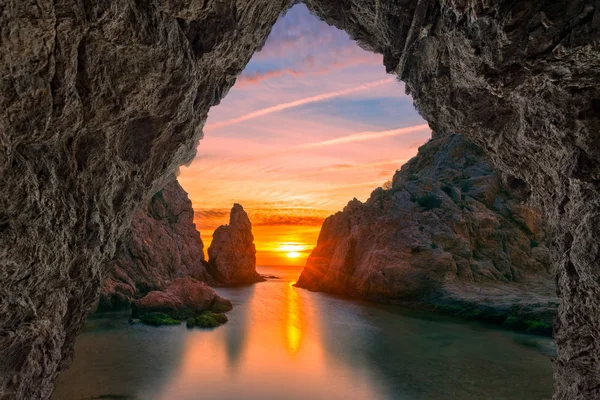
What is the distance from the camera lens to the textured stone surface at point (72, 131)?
24.7 ft

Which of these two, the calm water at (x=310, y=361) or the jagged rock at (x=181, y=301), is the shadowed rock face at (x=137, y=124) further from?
the jagged rock at (x=181, y=301)

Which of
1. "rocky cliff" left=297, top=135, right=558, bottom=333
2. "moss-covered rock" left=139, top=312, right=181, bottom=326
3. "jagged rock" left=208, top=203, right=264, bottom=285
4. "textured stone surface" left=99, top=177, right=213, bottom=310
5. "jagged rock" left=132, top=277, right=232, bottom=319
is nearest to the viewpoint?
"moss-covered rock" left=139, top=312, right=181, bottom=326

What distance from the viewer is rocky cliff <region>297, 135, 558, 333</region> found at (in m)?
40.0

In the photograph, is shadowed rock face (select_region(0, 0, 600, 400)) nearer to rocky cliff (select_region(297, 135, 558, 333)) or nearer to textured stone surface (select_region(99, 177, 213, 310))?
textured stone surface (select_region(99, 177, 213, 310))

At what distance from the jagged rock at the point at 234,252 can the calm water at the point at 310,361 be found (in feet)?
115

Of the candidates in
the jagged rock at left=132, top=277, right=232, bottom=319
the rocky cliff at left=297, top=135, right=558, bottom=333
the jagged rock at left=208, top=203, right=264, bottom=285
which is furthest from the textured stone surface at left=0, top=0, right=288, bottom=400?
the jagged rock at left=208, top=203, right=264, bottom=285

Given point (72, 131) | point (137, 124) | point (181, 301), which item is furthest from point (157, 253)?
point (72, 131)

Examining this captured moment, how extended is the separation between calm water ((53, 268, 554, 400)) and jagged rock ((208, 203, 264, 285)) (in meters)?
34.9

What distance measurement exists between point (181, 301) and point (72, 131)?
28.7 m

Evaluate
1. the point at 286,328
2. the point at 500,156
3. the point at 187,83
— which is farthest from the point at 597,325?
the point at 286,328

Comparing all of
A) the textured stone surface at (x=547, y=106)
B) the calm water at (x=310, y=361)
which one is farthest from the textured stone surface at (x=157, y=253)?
the textured stone surface at (x=547, y=106)

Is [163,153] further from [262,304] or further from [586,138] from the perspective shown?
[262,304]

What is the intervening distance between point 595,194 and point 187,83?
12490 millimetres

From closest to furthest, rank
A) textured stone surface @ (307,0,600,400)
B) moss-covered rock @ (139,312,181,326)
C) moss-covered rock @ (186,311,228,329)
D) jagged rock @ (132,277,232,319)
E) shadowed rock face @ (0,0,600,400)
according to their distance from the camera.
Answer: shadowed rock face @ (0,0,600,400) < textured stone surface @ (307,0,600,400) < moss-covered rock @ (139,312,181,326) < moss-covered rock @ (186,311,228,329) < jagged rock @ (132,277,232,319)
